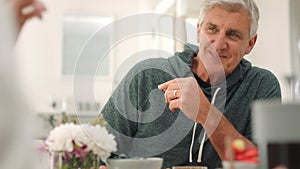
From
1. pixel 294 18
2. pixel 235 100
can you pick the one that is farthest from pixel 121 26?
pixel 294 18

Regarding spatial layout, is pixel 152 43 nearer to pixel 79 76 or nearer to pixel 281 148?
pixel 79 76

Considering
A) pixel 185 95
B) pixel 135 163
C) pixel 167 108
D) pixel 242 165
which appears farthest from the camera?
pixel 167 108

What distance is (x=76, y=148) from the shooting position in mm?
1162

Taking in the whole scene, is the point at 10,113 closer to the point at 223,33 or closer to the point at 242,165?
the point at 242,165

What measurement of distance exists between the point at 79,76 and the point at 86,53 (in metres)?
0.08

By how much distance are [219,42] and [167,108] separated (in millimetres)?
283

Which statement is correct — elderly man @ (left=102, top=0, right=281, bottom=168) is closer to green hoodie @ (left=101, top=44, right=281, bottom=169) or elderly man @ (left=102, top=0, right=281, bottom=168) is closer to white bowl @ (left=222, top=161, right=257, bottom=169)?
green hoodie @ (left=101, top=44, right=281, bottom=169)

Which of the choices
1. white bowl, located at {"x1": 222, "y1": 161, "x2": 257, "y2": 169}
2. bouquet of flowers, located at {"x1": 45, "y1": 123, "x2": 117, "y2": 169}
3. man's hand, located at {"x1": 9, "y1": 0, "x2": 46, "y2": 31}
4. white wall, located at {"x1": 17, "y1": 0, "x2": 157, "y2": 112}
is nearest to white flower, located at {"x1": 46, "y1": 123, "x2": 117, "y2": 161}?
bouquet of flowers, located at {"x1": 45, "y1": 123, "x2": 117, "y2": 169}

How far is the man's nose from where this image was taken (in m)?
1.60

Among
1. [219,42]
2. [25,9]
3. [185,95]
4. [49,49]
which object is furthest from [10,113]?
[49,49]

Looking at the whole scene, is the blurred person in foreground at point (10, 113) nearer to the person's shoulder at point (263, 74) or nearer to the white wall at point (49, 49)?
the person's shoulder at point (263, 74)

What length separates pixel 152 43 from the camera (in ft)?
5.60

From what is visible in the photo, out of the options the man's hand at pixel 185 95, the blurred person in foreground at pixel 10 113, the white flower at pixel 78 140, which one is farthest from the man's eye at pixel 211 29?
the blurred person in foreground at pixel 10 113

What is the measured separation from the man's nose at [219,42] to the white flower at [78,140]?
0.58m
